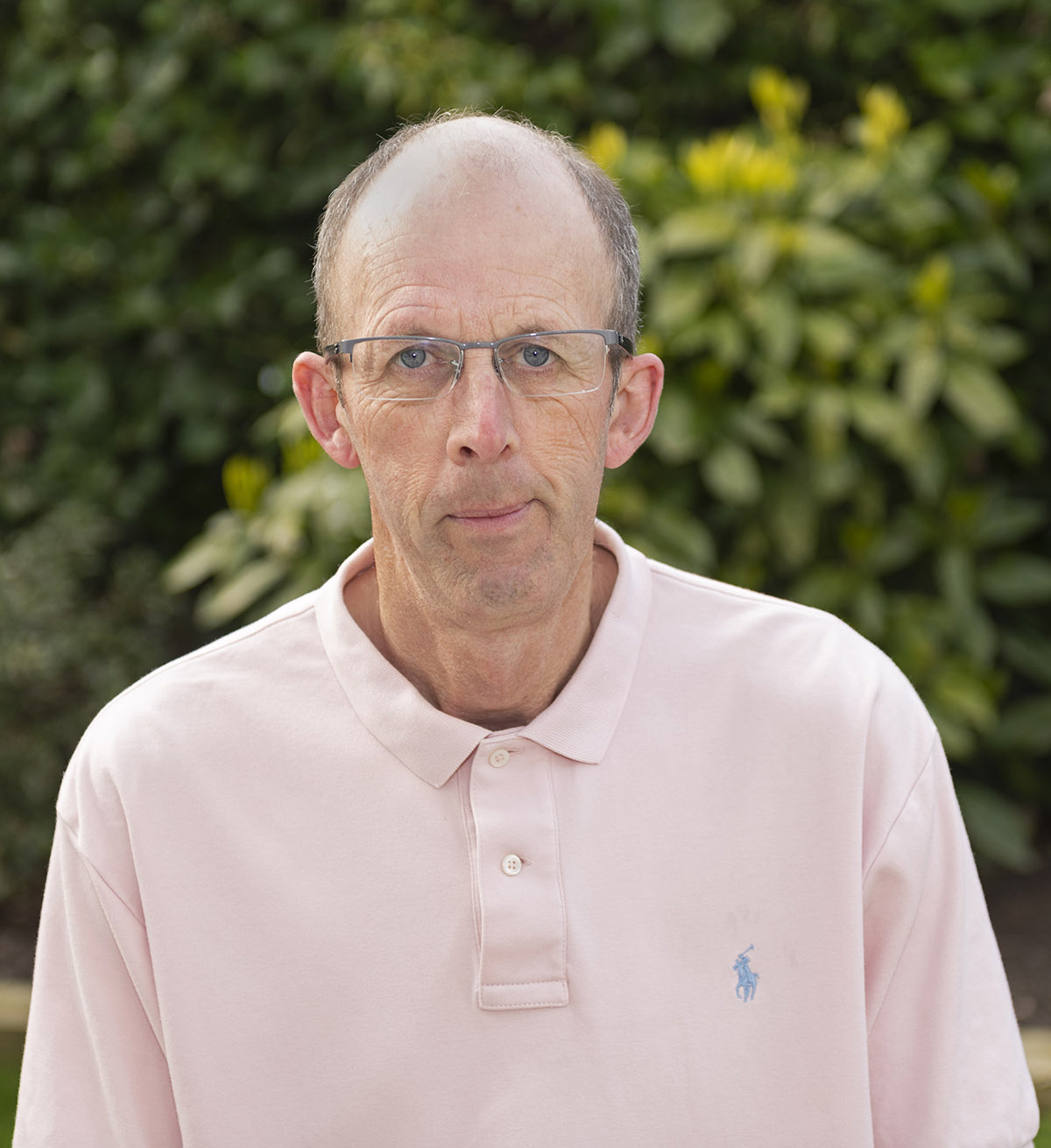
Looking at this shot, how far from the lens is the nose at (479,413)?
57.1 inches

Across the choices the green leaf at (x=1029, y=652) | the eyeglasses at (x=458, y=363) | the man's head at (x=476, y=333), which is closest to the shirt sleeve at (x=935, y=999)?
the man's head at (x=476, y=333)

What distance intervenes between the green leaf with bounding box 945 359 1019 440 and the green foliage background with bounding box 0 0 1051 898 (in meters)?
0.02

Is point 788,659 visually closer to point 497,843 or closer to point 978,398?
point 497,843

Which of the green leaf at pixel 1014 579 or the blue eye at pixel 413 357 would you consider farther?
the green leaf at pixel 1014 579

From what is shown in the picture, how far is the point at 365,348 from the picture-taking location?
1494 mm

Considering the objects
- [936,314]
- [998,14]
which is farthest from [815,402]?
[998,14]

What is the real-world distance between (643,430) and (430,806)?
0.53 meters

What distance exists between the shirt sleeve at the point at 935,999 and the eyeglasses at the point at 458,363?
2.09 ft

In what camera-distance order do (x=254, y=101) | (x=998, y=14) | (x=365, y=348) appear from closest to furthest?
(x=365, y=348) → (x=998, y=14) → (x=254, y=101)

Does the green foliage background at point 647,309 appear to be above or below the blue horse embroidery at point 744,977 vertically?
above

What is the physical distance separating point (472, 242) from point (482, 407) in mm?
174

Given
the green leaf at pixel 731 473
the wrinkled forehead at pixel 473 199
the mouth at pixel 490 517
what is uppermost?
the wrinkled forehead at pixel 473 199

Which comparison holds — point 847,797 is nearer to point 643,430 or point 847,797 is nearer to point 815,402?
point 643,430

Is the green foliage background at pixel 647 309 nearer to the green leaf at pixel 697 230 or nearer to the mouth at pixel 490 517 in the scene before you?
the green leaf at pixel 697 230
